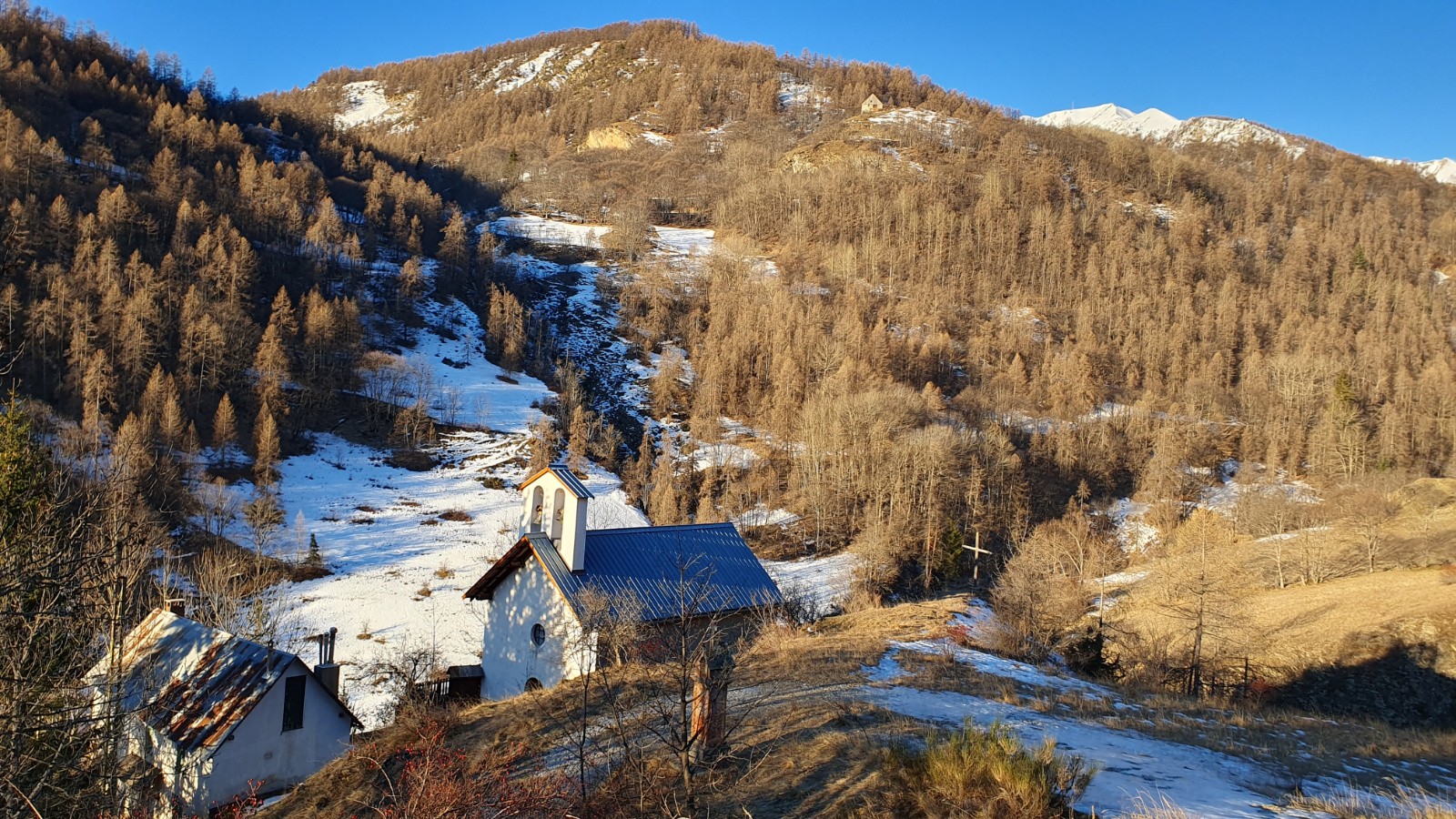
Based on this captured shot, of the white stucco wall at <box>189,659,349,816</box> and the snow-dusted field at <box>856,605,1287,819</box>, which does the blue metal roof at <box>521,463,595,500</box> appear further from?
the snow-dusted field at <box>856,605,1287,819</box>

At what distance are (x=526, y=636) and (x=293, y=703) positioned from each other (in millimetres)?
5732

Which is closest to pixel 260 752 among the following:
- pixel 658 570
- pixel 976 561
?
pixel 658 570

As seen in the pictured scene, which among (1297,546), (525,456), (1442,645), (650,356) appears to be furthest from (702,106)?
(1442,645)

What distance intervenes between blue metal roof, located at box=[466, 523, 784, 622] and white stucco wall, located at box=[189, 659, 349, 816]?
4.66 metres

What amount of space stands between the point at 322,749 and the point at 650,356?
75.4m

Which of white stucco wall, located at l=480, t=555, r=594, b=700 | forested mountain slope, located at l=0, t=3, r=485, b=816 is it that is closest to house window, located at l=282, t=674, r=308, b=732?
forested mountain slope, located at l=0, t=3, r=485, b=816

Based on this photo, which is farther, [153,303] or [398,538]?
[153,303]

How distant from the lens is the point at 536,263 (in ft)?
374

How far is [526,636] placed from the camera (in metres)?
20.7

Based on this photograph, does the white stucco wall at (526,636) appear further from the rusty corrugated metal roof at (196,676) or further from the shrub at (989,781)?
the shrub at (989,781)

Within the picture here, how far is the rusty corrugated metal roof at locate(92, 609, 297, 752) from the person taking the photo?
687 inches

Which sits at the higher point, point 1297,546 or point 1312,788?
point 1312,788

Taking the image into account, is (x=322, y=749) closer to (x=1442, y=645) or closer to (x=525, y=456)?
(x=1442, y=645)

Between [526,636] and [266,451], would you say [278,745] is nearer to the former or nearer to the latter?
[526,636]
